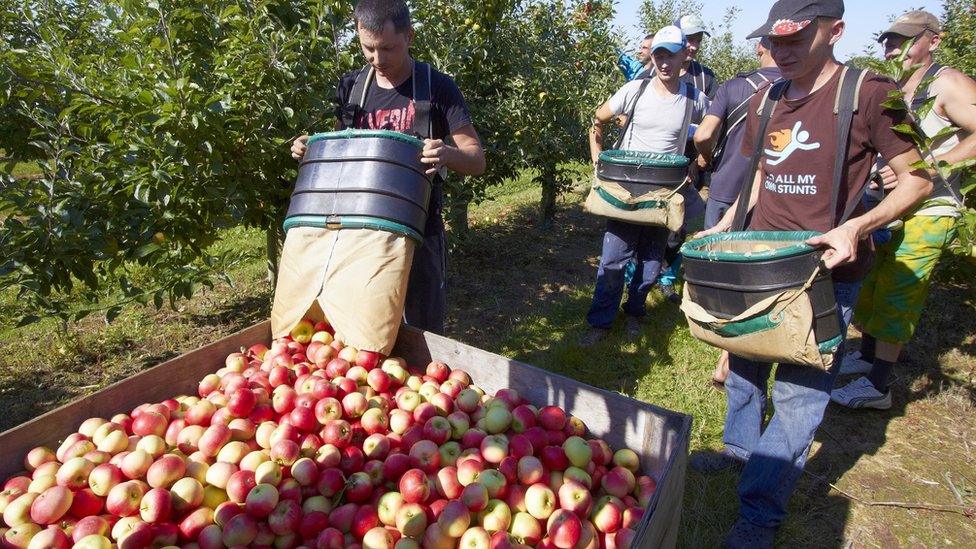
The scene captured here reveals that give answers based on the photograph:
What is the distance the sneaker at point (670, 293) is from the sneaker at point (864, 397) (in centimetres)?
152

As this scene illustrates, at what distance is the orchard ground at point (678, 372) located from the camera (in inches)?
93.6

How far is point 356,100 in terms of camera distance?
238cm

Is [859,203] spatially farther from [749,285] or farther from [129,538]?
[129,538]

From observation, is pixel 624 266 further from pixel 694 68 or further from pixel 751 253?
pixel 751 253

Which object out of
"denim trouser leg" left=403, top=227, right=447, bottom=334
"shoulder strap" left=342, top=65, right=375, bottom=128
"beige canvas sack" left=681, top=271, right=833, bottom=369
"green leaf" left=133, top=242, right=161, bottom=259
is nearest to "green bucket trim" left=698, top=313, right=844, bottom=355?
"beige canvas sack" left=681, top=271, right=833, bottom=369

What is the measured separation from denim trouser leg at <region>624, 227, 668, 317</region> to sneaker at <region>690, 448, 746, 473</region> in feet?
4.79

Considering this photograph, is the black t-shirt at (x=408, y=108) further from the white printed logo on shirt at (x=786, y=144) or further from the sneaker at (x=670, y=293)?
the sneaker at (x=670, y=293)

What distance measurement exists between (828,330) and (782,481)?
2.13 ft

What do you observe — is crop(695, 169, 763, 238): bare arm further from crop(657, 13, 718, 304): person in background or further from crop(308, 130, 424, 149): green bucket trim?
crop(657, 13, 718, 304): person in background

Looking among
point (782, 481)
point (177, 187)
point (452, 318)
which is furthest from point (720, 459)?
point (177, 187)

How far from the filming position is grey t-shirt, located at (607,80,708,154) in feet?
11.5

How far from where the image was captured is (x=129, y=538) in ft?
4.31

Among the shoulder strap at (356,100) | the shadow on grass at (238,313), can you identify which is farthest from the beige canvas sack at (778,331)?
the shadow on grass at (238,313)

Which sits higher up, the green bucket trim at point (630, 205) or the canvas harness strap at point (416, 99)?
the canvas harness strap at point (416, 99)
